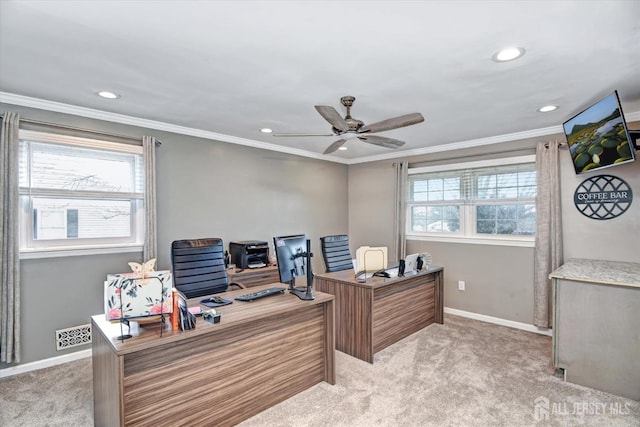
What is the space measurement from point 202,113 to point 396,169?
3047mm

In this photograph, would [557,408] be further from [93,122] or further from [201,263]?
[93,122]

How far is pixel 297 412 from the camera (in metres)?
2.30

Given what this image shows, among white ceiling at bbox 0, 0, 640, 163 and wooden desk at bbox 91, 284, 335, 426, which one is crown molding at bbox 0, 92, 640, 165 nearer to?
white ceiling at bbox 0, 0, 640, 163

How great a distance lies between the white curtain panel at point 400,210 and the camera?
509 centimetres

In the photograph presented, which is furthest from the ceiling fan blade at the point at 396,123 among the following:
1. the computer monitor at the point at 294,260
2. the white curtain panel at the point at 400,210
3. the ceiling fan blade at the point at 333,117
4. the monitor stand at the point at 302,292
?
the white curtain panel at the point at 400,210

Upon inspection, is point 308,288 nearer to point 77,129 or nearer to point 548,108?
point 77,129

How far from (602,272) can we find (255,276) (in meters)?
3.39

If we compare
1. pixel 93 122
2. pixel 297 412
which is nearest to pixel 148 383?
pixel 297 412

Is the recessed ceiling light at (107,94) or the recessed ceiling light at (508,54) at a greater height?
the recessed ceiling light at (107,94)

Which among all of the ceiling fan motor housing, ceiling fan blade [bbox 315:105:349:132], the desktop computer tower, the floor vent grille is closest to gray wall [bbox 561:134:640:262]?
the ceiling fan motor housing

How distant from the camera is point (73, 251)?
124 inches

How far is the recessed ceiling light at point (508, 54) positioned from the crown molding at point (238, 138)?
84.8 inches

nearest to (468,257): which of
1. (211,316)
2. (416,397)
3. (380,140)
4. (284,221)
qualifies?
(380,140)

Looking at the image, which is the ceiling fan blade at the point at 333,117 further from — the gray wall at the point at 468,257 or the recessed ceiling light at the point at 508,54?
the gray wall at the point at 468,257
